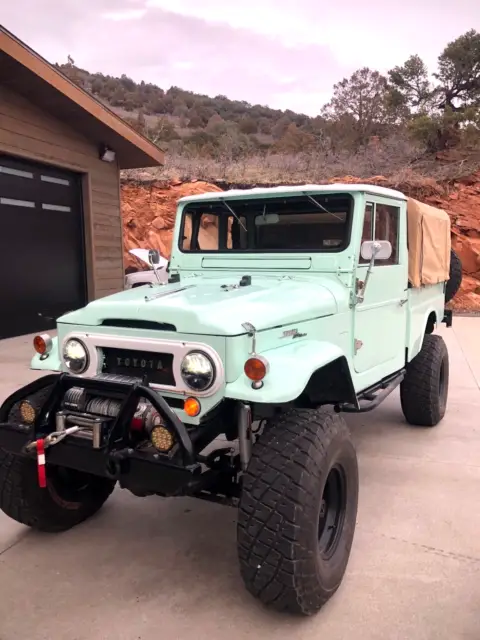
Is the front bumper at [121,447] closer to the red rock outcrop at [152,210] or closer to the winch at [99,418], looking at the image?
the winch at [99,418]

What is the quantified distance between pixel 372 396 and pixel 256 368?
1873 mm

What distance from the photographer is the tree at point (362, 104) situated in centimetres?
2172

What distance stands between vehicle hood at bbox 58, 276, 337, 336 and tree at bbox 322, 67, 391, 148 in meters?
19.3

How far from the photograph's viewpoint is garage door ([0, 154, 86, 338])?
8840 mm

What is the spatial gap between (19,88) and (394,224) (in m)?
6.68

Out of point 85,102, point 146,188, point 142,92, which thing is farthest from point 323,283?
point 142,92

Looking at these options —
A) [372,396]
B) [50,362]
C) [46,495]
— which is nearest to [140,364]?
[50,362]

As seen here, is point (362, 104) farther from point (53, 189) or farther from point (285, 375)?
point (285, 375)

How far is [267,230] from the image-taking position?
3875 millimetres

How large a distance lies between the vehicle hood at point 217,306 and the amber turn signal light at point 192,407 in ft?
1.02

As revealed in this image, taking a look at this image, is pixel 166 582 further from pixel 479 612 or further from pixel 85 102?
pixel 85 102

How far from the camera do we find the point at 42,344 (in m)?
3.16

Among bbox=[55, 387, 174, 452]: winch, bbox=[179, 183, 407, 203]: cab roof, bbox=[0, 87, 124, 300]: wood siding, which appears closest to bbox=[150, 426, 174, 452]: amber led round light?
bbox=[55, 387, 174, 452]: winch

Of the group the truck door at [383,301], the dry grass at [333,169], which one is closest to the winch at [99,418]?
the truck door at [383,301]
